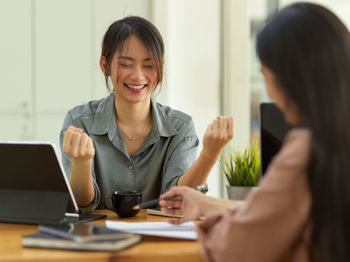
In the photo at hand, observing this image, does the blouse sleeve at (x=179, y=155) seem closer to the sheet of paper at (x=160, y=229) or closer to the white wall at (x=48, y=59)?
the sheet of paper at (x=160, y=229)

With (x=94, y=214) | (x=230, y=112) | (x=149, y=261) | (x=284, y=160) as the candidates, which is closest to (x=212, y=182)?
(x=230, y=112)

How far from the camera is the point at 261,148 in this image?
143cm

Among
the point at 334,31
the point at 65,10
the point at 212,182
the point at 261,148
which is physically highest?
the point at 65,10

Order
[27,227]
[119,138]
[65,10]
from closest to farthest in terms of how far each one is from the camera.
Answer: [27,227] → [119,138] → [65,10]

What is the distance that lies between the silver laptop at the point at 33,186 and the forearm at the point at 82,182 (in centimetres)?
14

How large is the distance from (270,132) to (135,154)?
62 centimetres

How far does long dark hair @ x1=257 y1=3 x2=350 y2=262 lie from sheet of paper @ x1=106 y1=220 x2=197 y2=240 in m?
0.39

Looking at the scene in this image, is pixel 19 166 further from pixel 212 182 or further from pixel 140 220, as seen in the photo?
pixel 212 182

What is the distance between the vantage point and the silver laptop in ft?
4.30

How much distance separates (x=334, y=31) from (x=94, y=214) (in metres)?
0.92

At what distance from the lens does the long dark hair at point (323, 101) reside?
0.82 m

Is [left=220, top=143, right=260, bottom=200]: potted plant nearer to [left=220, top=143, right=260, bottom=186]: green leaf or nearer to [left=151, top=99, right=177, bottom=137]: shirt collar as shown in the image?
[left=220, top=143, right=260, bottom=186]: green leaf

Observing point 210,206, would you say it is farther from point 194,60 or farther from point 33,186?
point 194,60

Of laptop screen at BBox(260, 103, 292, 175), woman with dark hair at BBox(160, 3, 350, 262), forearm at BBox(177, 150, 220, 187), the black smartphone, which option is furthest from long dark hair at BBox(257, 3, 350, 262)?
forearm at BBox(177, 150, 220, 187)
